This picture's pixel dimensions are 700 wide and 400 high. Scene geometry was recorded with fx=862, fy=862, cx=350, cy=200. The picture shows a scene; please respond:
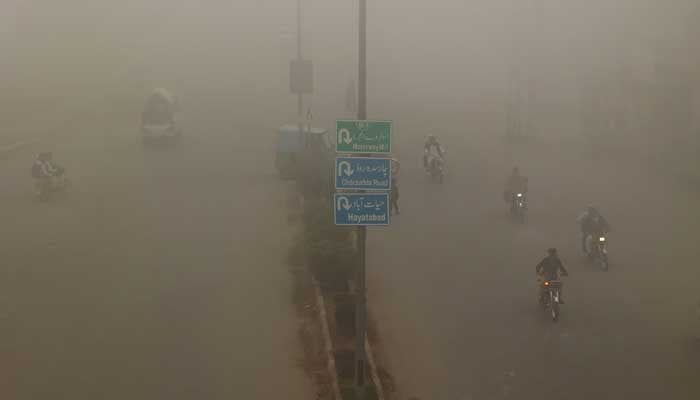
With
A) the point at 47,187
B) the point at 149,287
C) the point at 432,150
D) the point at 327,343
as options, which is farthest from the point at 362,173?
the point at 47,187

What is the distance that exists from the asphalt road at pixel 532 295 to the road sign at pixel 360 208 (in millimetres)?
2654

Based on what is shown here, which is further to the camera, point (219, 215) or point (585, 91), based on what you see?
point (585, 91)

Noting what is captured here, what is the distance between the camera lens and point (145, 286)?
1670cm

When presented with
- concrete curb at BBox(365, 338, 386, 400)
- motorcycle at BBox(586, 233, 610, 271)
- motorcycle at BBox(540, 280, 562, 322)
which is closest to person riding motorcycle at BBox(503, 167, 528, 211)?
motorcycle at BBox(586, 233, 610, 271)

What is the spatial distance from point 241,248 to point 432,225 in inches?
201

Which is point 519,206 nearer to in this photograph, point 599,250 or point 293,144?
point 599,250

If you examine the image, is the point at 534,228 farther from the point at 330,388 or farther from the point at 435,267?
the point at 330,388

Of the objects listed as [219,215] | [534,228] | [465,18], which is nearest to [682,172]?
[534,228]

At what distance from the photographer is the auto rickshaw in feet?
86.5

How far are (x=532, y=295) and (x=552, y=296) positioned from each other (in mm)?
Answer: 1352

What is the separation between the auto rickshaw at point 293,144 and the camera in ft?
86.5

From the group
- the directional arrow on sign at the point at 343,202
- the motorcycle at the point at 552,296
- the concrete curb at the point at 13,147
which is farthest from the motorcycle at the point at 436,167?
the concrete curb at the point at 13,147

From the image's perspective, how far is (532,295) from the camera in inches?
643

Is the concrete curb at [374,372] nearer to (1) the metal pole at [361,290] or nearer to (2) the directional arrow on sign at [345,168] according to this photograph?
(1) the metal pole at [361,290]
